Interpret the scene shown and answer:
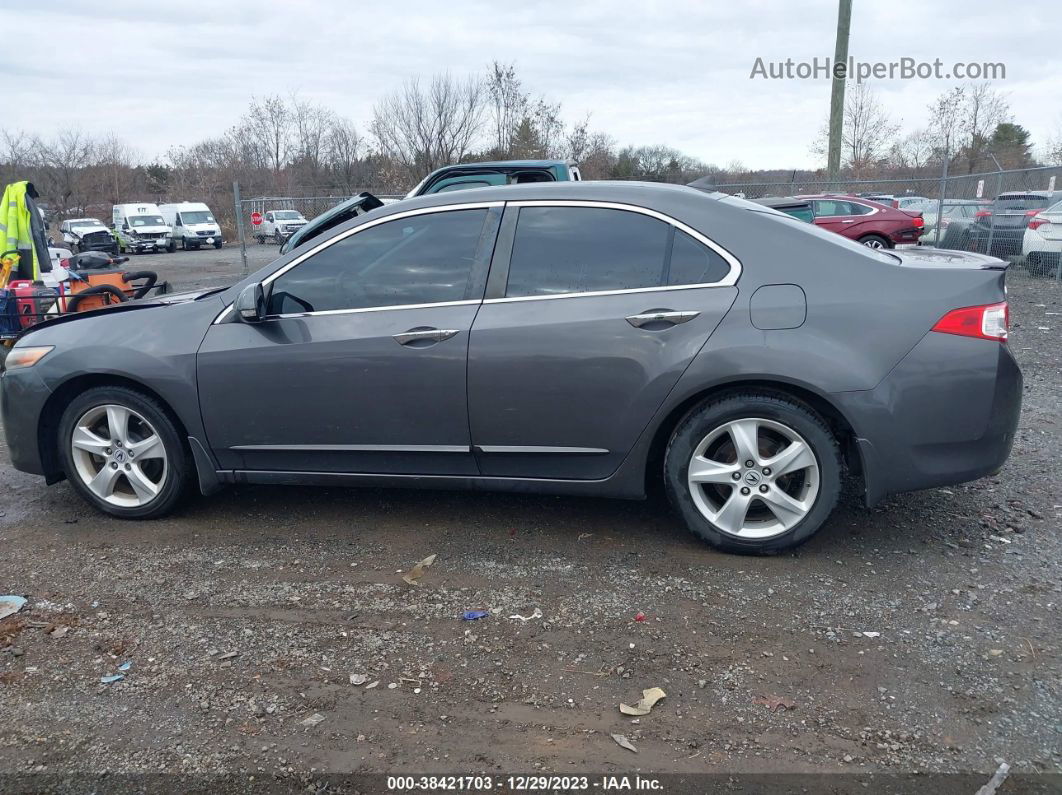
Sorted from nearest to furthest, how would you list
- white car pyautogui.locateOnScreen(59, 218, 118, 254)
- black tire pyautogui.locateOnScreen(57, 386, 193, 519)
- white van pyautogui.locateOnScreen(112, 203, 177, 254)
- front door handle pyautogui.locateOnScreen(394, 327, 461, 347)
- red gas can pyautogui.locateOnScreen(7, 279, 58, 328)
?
front door handle pyautogui.locateOnScreen(394, 327, 461, 347), black tire pyautogui.locateOnScreen(57, 386, 193, 519), red gas can pyautogui.locateOnScreen(7, 279, 58, 328), white car pyautogui.locateOnScreen(59, 218, 118, 254), white van pyautogui.locateOnScreen(112, 203, 177, 254)

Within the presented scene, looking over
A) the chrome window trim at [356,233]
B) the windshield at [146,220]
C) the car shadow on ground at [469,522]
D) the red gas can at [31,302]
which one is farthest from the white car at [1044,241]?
the windshield at [146,220]

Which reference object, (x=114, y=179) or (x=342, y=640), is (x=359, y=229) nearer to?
(x=342, y=640)

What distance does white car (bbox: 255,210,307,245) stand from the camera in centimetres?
2353

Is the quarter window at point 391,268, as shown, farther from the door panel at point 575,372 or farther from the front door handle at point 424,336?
the door panel at point 575,372

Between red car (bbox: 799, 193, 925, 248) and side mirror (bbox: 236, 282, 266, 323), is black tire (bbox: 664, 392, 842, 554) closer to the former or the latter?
side mirror (bbox: 236, 282, 266, 323)

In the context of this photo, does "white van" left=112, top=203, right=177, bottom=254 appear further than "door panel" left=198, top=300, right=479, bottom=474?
Yes

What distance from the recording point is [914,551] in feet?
12.9

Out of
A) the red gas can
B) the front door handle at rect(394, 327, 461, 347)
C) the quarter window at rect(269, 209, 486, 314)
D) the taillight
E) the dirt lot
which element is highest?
the quarter window at rect(269, 209, 486, 314)

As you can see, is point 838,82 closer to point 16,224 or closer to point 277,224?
point 277,224

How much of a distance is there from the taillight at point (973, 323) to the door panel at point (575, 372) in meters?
0.90

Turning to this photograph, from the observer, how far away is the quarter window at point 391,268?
13.5 ft

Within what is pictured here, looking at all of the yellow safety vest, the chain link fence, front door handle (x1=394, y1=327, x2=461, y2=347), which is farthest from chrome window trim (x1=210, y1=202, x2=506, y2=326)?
the chain link fence

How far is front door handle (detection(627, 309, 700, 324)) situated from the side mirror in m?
1.83

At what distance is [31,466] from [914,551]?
4.55m
